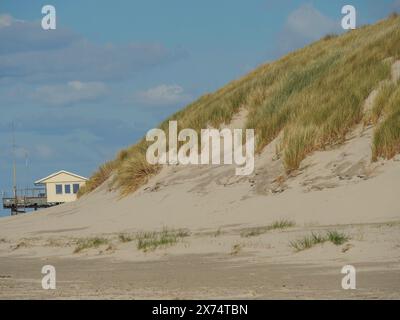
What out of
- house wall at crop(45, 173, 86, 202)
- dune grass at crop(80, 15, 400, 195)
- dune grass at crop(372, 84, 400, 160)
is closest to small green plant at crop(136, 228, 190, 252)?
dune grass at crop(80, 15, 400, 195)

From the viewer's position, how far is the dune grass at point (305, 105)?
1759 centimetres

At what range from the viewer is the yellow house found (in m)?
61.9

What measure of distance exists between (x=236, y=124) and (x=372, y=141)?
6.81 m

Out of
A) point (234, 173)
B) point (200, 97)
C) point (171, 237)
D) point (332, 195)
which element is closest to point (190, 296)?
point (171, 237)

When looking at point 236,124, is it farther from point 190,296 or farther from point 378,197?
point 190,296

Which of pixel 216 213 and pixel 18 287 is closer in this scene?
pixel 18 287

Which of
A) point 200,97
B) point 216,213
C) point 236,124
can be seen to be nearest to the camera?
point 216,213

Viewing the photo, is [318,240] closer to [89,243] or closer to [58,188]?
[89,243]

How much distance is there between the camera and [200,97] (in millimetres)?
29250

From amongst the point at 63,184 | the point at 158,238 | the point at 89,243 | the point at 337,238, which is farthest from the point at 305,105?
the point at 63,184

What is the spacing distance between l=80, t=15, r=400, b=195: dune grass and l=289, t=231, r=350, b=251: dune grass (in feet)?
13.9

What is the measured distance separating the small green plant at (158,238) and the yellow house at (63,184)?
46.4 meters

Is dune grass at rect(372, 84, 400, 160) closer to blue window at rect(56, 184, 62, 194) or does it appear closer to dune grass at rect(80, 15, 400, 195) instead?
dune grass at rect(80, 15, 400, 195)

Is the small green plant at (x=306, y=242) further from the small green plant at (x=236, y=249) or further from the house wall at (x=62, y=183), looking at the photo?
the house wall at (x=62, y=183)
